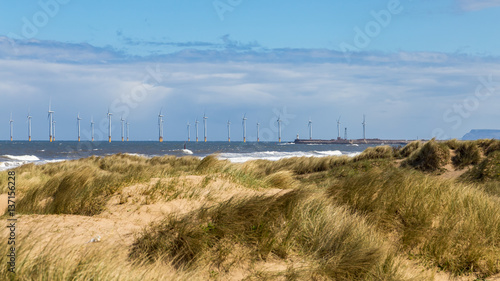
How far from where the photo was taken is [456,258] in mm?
7062

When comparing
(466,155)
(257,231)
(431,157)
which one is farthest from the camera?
(431,157)

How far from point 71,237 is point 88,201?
10.6 feet

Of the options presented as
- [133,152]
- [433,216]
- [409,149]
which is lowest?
[133,152]

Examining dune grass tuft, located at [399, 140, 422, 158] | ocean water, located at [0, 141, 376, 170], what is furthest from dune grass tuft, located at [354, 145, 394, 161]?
ocean water, located at [0, 141, 376, 170]

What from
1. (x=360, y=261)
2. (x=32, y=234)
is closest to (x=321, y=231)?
(x=360, y=261)

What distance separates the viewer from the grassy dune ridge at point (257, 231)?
5.49 meters

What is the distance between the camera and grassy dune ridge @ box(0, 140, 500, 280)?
18.0ft

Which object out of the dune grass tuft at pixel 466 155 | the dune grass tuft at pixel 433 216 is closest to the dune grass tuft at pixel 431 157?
the dune grass tuft at pixel 466 155

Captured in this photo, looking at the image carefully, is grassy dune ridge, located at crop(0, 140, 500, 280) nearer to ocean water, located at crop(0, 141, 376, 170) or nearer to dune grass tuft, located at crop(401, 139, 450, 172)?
ocean water, located at crop(0, 141, 376, 170)

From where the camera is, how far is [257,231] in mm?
6496

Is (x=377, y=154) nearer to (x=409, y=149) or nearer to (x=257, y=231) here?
(x=409, y=149)

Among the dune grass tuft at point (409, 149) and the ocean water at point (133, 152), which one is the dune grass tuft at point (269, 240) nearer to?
the ocean water at point (133, 152)

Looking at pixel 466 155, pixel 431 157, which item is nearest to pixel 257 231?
pixel 431 157

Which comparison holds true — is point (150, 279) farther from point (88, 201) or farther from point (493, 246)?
point (493, 246)
